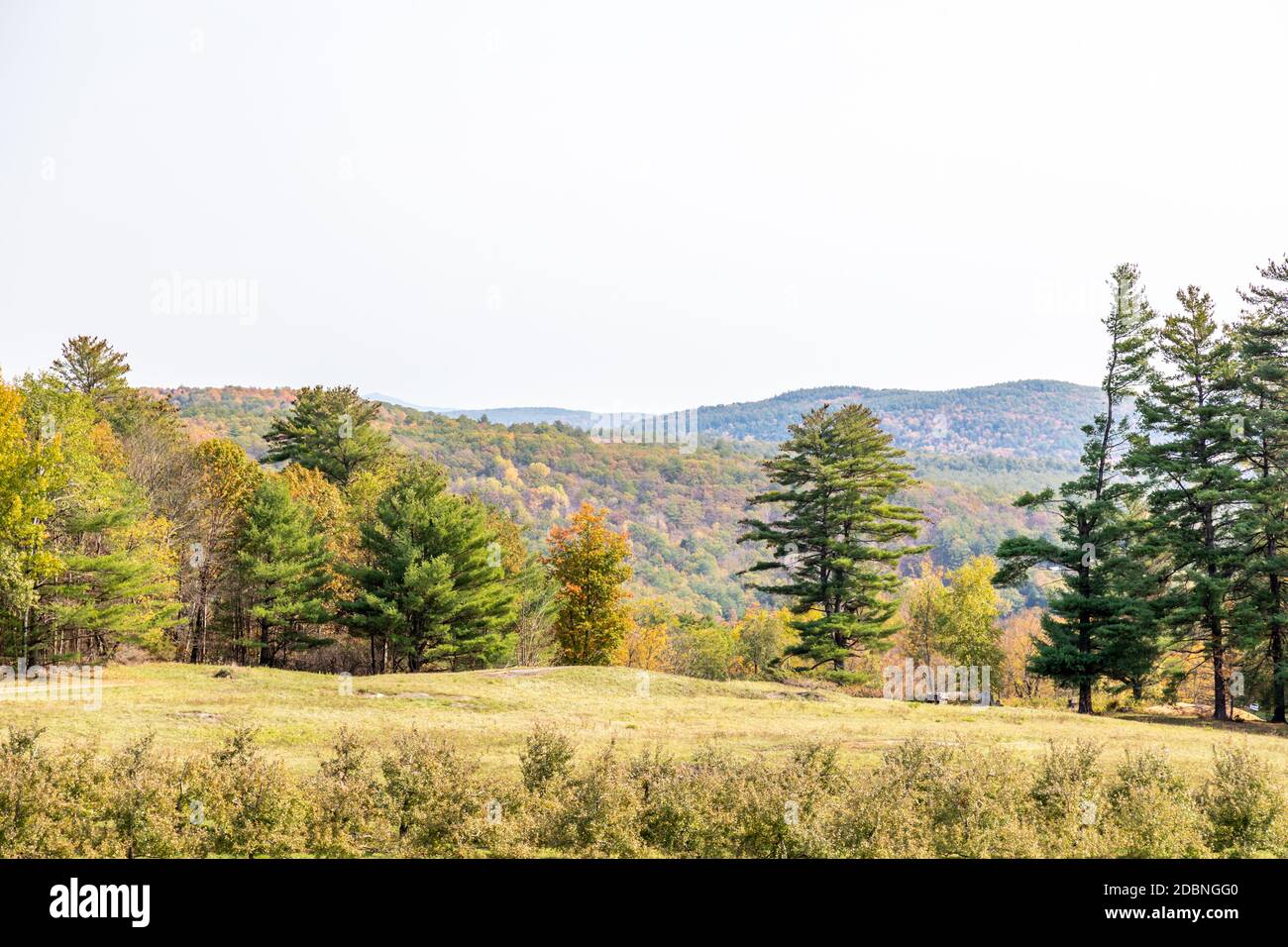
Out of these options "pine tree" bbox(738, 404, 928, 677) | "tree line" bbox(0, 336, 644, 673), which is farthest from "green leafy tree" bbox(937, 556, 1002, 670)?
"tree line" bbox(0, 336, 644, 673)

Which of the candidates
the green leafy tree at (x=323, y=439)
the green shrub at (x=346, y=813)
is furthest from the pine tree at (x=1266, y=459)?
the green leafy tree at (x=323, y=439)

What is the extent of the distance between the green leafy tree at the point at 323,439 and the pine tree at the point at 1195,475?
4448 cm

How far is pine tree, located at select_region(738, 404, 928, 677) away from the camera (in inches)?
1601

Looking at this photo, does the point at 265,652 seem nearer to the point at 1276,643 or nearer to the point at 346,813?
the point at 346,813

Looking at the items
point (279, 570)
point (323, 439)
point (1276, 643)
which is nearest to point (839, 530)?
point (1276, 643)

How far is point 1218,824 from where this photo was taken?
37.8ft

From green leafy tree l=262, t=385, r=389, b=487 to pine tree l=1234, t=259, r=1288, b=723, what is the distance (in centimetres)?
4688

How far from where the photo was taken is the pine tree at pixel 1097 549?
3228cm

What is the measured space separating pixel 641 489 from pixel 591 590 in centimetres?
12226

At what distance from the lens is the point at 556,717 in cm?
2414

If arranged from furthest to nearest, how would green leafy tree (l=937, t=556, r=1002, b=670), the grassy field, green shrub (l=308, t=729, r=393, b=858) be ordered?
green leafy tree (l=937, t=556, r=1002, b=670) → the grassy field → green shrub (l=308, t=729, r=393, b=858)

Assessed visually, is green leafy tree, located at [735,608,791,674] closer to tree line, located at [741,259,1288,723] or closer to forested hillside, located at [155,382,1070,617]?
tree line, located at [741,259,1288,723]
